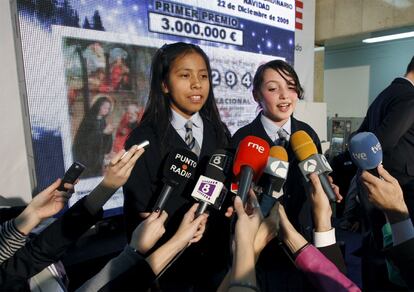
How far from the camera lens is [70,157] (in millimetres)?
2254

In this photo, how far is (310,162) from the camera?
0.97 metres

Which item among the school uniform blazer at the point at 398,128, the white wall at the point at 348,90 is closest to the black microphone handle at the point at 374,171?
the school uniform blazer at the point at 398,128

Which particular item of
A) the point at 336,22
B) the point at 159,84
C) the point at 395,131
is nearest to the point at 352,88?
the point at 336,22

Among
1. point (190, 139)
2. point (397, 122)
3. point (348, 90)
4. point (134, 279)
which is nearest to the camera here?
point (134, 279)

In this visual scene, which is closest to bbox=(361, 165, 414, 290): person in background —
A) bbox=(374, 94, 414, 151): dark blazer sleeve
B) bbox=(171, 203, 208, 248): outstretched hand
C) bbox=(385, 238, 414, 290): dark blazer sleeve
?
bbox=(385, 238, 414, 290): dark blazer sleeve

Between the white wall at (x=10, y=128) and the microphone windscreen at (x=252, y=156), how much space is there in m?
1.79

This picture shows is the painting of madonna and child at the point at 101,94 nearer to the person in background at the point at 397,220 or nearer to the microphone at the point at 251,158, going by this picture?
the microphone at the point at 251,158

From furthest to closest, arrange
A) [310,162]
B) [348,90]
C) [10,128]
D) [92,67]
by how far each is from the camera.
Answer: [348,90]
[92,67]
[10,128]
[310,162]

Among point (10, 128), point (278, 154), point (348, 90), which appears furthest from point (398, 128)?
point (348, 90)

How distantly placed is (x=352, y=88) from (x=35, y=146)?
654cm

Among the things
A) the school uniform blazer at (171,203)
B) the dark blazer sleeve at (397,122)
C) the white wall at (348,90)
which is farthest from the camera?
the white wall at (348,90)

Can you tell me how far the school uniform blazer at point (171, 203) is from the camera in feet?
3.67

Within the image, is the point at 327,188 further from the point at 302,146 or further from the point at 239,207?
the point at 239,207

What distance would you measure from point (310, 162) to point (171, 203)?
0.52 metres
